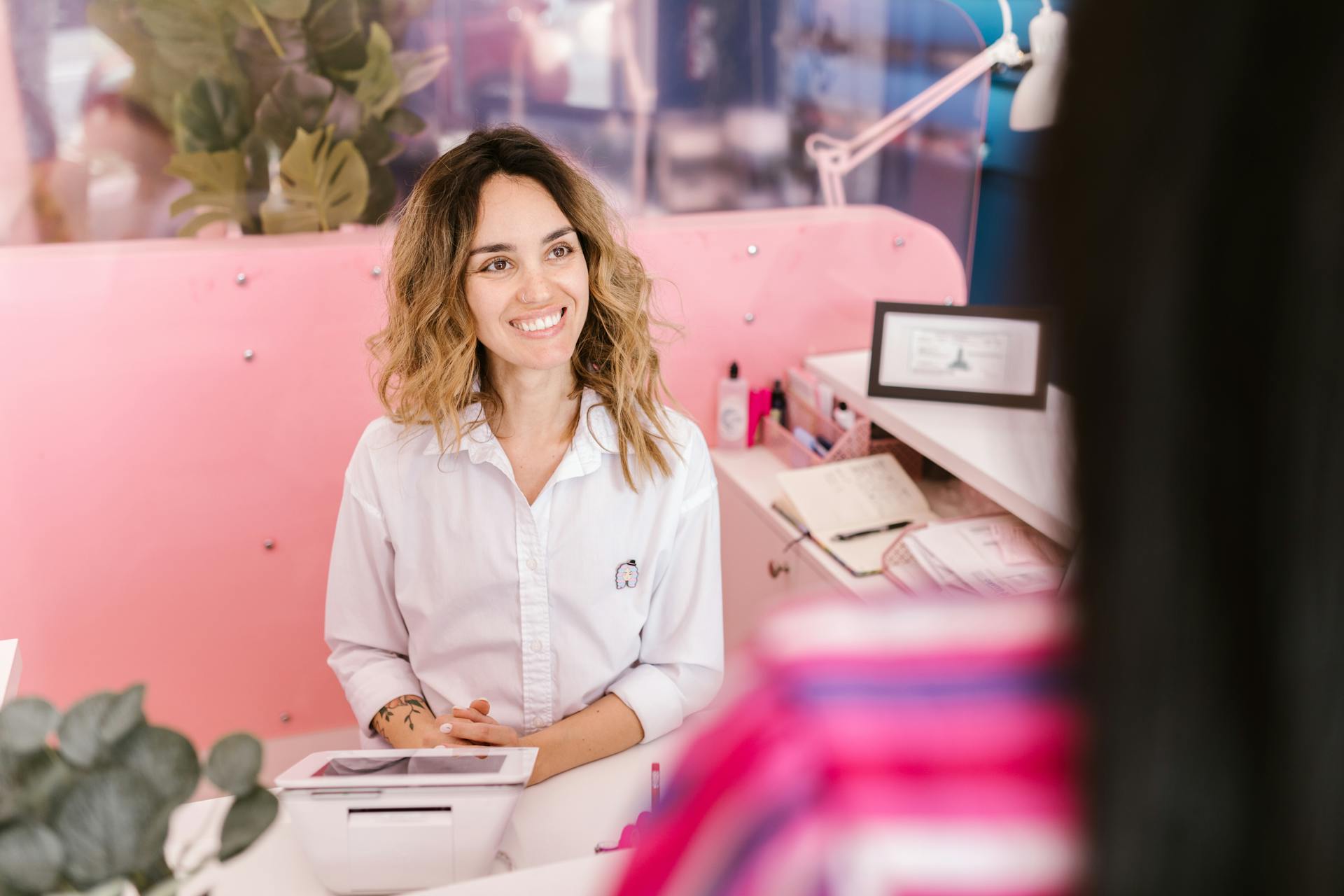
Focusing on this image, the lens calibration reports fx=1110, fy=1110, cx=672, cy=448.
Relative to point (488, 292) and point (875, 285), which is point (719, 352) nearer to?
point (875, 285)

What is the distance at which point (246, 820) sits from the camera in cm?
69

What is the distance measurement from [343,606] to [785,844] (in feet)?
4.37

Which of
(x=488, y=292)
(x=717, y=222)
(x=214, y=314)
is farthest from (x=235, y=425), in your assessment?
(x=717, y=222)

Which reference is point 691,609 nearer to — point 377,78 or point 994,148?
point 377,78

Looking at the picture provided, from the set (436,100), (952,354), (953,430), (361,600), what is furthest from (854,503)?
(436,100)

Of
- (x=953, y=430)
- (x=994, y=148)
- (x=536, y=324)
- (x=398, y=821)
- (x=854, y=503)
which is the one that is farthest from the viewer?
(x=994, y=148)

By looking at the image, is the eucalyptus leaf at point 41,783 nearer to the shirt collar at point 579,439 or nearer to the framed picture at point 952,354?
the shirt collar at point 579,439

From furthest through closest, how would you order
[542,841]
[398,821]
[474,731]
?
[474,731]
[542,841]
[398,821]

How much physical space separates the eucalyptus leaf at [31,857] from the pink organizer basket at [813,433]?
169 centimetres

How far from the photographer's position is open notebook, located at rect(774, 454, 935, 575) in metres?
1.99

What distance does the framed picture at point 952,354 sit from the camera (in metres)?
2.02

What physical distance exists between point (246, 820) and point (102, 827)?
0.10 m

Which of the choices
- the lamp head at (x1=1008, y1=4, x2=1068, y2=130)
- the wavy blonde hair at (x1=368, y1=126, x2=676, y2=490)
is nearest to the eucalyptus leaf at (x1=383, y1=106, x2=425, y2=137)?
the wavy blonde hair at (x1=368, y1=126, x2=676, y2=490)

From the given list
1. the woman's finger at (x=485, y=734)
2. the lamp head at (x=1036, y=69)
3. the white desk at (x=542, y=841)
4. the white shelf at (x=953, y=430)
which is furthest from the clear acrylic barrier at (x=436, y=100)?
the white desk at (x=542, y=841)
